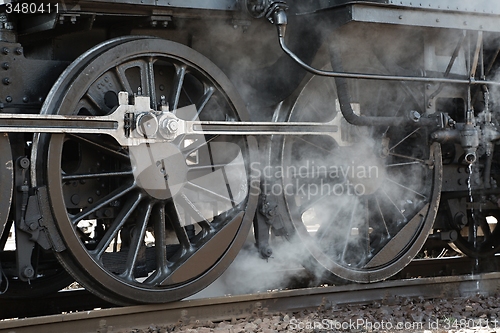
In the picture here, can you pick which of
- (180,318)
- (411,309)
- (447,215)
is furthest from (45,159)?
(447,215)

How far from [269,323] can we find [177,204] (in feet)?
3.28

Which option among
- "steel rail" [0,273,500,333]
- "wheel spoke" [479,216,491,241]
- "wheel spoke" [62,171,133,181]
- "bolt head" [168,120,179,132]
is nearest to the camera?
"steel rail" [0,273,500,333]

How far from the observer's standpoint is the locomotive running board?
13.7ft

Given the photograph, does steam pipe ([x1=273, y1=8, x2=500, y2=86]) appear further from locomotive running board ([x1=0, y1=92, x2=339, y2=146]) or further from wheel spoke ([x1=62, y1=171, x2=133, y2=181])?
wheel spoke ([x1=62, y1=171, x2=133, y2=181])

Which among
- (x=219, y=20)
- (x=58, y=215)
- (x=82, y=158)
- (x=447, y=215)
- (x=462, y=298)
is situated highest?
(x=219, y=20)

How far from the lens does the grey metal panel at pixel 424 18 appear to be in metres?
5.05

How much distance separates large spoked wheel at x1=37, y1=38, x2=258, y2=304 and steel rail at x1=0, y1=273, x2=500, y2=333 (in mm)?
120

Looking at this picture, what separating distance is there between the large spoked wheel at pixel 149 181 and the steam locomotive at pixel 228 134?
1 cm

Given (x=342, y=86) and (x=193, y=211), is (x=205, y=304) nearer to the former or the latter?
(x=193, y=211)

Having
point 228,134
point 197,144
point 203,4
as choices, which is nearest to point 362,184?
point 228,134

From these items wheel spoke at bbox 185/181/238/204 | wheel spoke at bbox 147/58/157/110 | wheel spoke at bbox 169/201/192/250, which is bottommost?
wheel spoke at bbox 169/201/192/250

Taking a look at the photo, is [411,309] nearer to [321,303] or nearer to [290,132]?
[321,303]

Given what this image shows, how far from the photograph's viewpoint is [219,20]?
517cm

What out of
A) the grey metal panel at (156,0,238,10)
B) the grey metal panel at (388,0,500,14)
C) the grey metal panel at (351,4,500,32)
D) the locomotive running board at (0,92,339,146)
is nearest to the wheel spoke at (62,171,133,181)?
the locomotive running board at (0,92,339,146)
